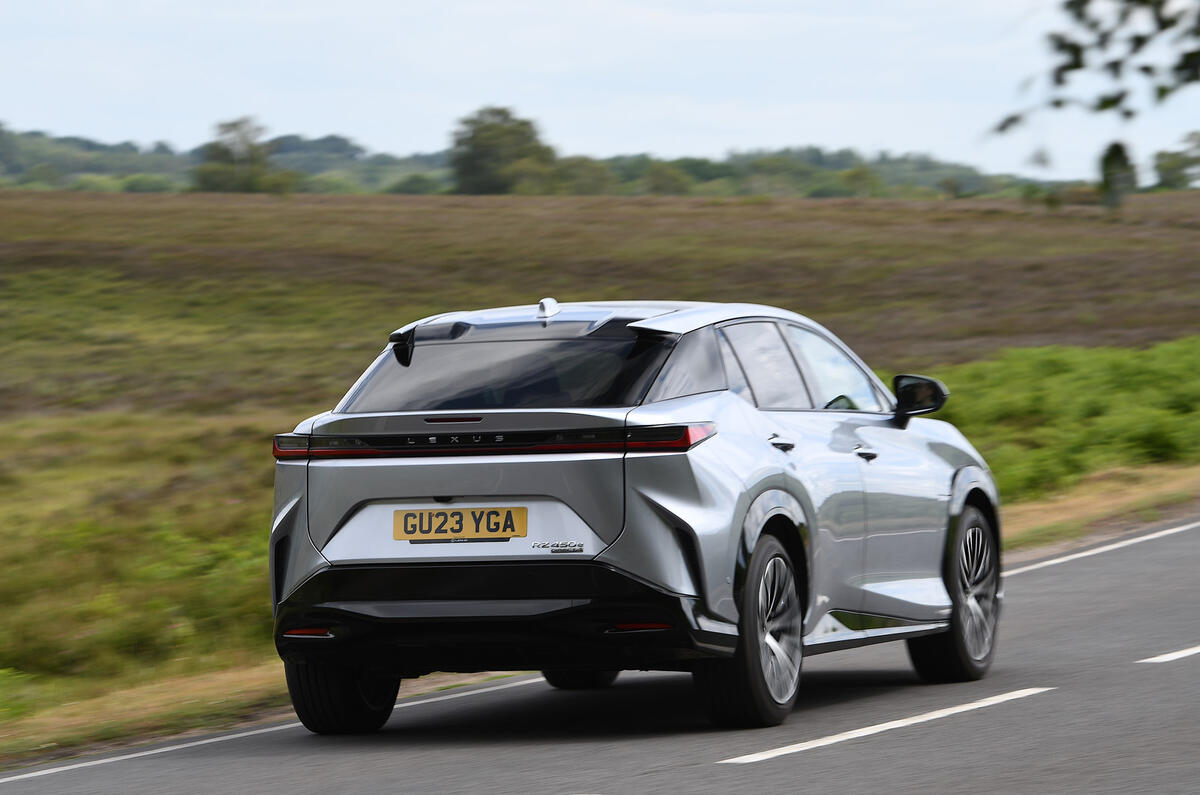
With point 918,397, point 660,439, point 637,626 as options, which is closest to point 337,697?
point 637,626

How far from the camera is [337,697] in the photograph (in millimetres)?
8375

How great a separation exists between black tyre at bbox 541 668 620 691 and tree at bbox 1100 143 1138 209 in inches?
187

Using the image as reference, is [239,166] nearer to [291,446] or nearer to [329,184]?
[329,184]

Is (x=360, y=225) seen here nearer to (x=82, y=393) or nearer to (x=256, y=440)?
(x=82, y=393)

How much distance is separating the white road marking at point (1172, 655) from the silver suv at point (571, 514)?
6.01ft

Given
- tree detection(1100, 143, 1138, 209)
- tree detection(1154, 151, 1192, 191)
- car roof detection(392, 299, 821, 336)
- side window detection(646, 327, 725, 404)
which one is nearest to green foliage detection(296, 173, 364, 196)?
car roof detection(392, 299, 821, 336)

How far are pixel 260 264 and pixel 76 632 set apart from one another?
3825 centimetres

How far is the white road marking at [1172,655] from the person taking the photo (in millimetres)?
9812

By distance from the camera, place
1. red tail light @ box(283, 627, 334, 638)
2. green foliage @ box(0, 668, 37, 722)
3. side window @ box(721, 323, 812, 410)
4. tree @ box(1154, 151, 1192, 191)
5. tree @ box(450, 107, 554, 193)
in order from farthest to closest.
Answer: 1. tree @ box(450, 107, 554, 193)
2. green foliage @ box(0, 668, 37, 722)
3. side window @ box(721, 323, 812, 410)
4. red tail light @ box(283, 627, 334, 638)
5. tree @ box(1154, 151, 1192, 191)

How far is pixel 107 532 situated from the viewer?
18.9 m

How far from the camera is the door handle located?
8.18 m

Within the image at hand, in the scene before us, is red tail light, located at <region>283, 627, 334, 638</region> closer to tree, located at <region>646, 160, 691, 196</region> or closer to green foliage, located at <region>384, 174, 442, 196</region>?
tree, located at <region>646, 160, 691, 196</region>

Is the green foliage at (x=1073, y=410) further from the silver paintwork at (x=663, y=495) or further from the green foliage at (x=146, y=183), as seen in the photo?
the green foliage at (x=146, y=183)

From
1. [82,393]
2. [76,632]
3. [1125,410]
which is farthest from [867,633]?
[82,393]
